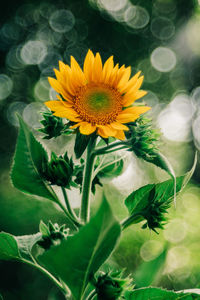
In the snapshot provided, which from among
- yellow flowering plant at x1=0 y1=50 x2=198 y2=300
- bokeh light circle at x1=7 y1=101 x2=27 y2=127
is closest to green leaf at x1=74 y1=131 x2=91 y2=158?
yellow flowering plant at x1=0 y1=50 x2=198 y2=300

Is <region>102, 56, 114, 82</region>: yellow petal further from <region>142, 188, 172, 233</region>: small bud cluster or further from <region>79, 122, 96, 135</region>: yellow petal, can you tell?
<region>142, 188, 172, 233</region>: small bud cluster

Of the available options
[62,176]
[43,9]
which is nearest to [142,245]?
[62,176]

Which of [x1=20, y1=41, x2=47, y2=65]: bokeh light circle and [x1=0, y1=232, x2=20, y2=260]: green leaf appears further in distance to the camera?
[x1=20, y1=41, x2=47, y2=65]: bokeh light circle

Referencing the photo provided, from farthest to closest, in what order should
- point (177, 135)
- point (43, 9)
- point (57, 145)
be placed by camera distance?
point (43, 9)
point (177, 135)
point (57, 145)

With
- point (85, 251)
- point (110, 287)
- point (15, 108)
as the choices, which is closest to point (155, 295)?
point (110, 287)

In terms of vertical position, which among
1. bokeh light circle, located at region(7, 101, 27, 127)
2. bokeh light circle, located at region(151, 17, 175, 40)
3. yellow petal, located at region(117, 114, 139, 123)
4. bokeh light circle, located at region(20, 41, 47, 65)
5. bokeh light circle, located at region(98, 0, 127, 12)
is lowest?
bokeh light circle, located at region(7, 101, 27, 127)

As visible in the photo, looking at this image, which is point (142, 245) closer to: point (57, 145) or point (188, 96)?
point (57, 145)
